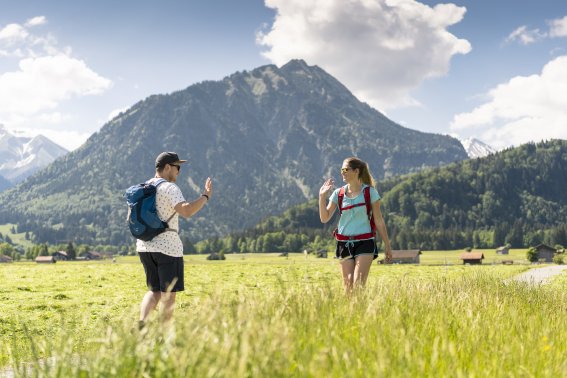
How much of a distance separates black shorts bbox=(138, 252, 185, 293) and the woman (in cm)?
303

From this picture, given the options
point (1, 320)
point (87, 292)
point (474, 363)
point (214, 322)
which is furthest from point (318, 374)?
point (87, 292)

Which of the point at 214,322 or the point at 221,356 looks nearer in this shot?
the point at 221,356

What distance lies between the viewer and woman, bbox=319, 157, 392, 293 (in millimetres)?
10023

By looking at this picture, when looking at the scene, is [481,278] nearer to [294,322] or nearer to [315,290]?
[315,290]

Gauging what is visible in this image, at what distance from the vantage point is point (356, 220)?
33.3 feet

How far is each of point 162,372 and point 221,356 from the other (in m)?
0.54

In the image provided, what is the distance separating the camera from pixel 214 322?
472cm

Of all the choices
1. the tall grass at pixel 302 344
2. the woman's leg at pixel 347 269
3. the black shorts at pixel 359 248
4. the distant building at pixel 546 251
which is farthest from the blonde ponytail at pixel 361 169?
the distant building at pixel 546 251

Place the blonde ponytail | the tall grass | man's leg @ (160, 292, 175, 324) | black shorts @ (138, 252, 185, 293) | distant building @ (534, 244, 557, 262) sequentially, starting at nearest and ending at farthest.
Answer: the tall grass → man's leg @ (160, 292, 175, 324) → black shorts @ (138, 252, 185, 293) → the blonde ponytail → distant building @ (534, 244, 557, 262)

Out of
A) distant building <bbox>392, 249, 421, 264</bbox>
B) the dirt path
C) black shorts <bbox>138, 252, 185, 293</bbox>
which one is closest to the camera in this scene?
black shorts <bbox>138, 252, 185, 293</bbox>

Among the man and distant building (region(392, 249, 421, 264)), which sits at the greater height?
the man

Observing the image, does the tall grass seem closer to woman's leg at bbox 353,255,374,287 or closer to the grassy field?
the grassy field

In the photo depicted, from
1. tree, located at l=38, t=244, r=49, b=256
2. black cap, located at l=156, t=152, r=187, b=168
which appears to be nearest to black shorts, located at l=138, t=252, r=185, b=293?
black cap, located at l=156, t=152, r=187, b=168

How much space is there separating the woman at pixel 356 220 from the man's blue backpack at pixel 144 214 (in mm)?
3157
